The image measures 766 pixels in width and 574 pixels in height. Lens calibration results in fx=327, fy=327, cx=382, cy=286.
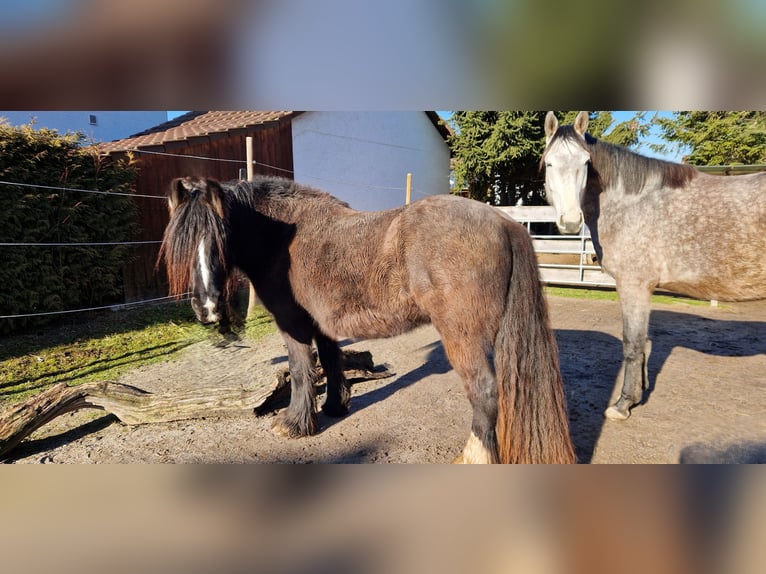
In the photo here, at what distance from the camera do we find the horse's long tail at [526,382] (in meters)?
1.82

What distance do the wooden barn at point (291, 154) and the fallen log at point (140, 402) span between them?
363 cm

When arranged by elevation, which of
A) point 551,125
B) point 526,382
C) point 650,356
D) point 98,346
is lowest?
point 650,356

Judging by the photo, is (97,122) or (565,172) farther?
(97,122)

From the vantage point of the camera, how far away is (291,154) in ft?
24.5

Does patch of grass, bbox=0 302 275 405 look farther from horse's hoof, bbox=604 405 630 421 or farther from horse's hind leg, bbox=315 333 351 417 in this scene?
horse's hoof, bbox=604 405 630 421

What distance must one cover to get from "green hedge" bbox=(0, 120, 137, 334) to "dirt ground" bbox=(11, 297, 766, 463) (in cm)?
255

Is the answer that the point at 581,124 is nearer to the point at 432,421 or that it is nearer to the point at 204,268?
the point at 432,421

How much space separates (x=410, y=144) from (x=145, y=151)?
16.9 feet

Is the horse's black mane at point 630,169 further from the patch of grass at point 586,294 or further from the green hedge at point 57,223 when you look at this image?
the green hedge at point 57,223

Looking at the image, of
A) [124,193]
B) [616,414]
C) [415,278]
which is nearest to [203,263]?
[415,278]

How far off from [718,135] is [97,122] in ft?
25.2

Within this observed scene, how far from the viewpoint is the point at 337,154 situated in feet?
25.8
